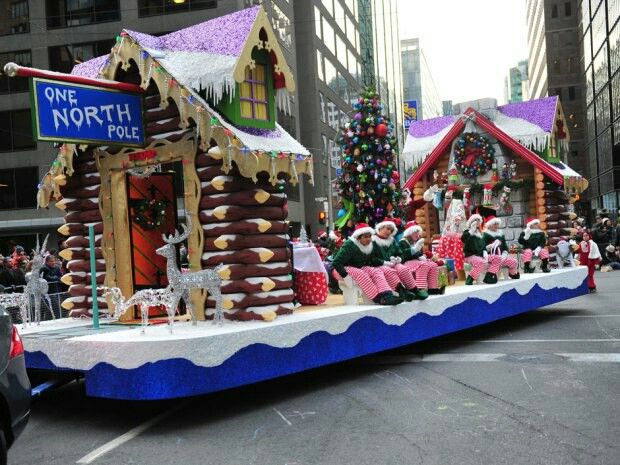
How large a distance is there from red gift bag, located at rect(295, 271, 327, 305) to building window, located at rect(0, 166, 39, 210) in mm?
30098

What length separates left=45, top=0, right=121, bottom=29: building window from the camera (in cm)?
3569

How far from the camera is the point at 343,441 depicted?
19.0ft

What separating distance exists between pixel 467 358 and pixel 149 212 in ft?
15.7

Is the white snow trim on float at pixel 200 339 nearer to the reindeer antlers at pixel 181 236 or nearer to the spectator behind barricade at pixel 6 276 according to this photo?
the reindeer antlers at pixel 181 236

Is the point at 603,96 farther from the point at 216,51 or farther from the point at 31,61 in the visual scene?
the point at 216,51

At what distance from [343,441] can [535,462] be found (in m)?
1.55

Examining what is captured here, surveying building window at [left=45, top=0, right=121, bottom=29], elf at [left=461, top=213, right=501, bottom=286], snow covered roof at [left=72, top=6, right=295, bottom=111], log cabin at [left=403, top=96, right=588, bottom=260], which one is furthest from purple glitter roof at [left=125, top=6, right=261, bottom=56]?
building window at [left=45, top=0, right=121, bottom=29]

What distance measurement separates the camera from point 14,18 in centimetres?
3719

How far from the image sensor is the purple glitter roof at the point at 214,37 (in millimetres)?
8109

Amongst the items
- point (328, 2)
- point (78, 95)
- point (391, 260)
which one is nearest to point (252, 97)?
point (78, 95)

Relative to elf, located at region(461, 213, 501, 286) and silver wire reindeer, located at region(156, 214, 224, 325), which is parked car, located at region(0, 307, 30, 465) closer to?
silver wire reindeer, located at region(156, 214, 224, 325)

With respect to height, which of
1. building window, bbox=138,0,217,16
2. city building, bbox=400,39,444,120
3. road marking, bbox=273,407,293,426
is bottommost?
road marking, bbox=273,407,293,426

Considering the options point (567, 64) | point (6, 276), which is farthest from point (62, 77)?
point (567, 64)

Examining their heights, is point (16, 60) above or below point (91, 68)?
above
